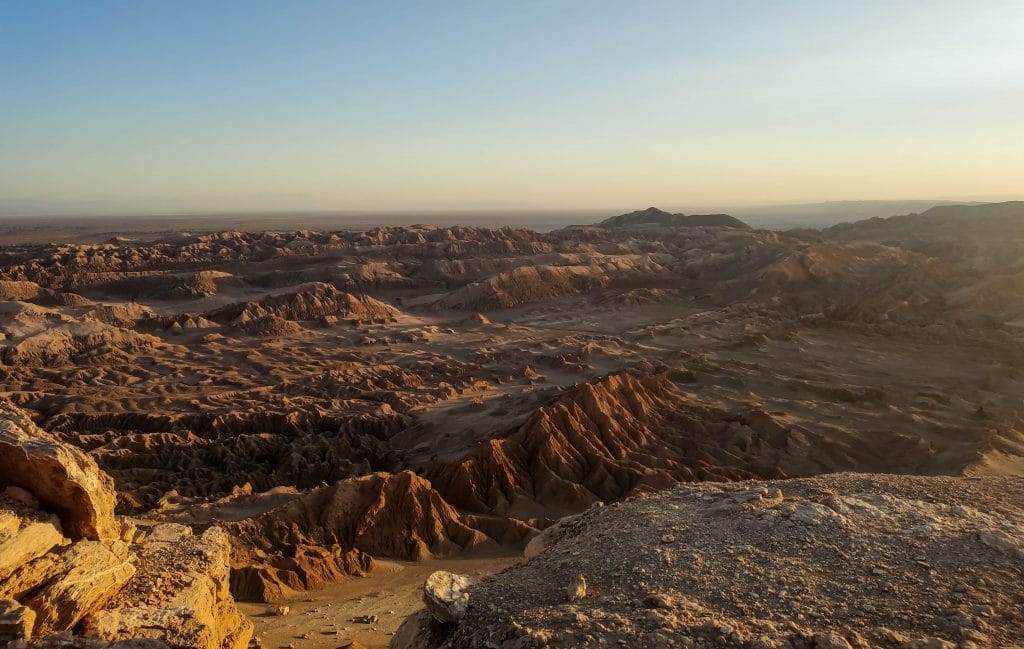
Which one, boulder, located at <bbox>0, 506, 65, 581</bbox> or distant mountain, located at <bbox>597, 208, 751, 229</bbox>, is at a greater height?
distant mountain, located at <bbox>597, 208, 751, 229</bbox>

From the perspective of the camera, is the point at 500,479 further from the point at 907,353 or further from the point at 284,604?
the point at 907,353

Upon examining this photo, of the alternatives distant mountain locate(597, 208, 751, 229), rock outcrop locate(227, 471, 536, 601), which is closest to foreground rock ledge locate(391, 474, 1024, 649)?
rock outcrop locate(227, 471, 536, 601)

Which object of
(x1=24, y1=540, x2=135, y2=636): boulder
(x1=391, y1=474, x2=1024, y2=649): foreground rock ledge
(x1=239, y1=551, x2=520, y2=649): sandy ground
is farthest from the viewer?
(x1=239, y1=551, x2=520, y2=649): sandy ground

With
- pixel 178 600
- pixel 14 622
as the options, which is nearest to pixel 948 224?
pixel 178 600

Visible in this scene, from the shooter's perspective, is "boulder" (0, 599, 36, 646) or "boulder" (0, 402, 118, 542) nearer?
"boulder" (0, 599, 36, 646)

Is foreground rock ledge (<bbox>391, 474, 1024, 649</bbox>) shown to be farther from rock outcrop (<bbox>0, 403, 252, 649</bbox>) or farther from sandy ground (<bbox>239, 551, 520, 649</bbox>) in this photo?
sandy ground (<bbox>239, 551, 520, 649</bbox>)

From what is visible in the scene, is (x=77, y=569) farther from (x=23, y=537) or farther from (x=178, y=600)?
(x=178, y=600)

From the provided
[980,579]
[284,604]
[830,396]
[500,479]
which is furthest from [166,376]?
[980,579]
